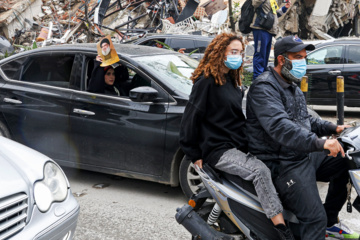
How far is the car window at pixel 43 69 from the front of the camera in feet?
18.3

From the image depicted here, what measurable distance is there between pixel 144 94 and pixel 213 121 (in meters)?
1.78

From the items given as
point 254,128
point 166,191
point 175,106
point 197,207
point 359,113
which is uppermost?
point 254,128

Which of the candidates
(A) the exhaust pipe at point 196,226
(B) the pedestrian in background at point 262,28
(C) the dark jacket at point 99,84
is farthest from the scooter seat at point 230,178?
(B) the pedestrian in background at point 262,28

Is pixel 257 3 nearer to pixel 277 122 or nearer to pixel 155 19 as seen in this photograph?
pixel 277 122

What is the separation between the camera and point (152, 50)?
19.1ft

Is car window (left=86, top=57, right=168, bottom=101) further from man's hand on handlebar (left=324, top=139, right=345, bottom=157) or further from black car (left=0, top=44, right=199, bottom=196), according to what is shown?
man's hand on handlebar (left=324, top=139, right=345, bottom=157)

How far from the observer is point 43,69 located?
5.76 m

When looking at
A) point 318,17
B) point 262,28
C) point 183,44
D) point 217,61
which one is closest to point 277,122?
point 217,61

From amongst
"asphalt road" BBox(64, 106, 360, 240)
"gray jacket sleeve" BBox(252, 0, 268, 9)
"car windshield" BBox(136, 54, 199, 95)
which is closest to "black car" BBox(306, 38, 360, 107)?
"gray jacket sleeve" BBox(252, 0, 268, 9)

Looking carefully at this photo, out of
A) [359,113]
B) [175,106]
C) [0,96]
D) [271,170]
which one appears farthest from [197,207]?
[359,113]

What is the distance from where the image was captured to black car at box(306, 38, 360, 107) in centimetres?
915

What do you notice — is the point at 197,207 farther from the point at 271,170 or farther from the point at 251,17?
the point at 251,17

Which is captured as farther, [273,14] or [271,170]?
[273,14]

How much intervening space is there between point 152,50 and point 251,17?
2.96 metres
